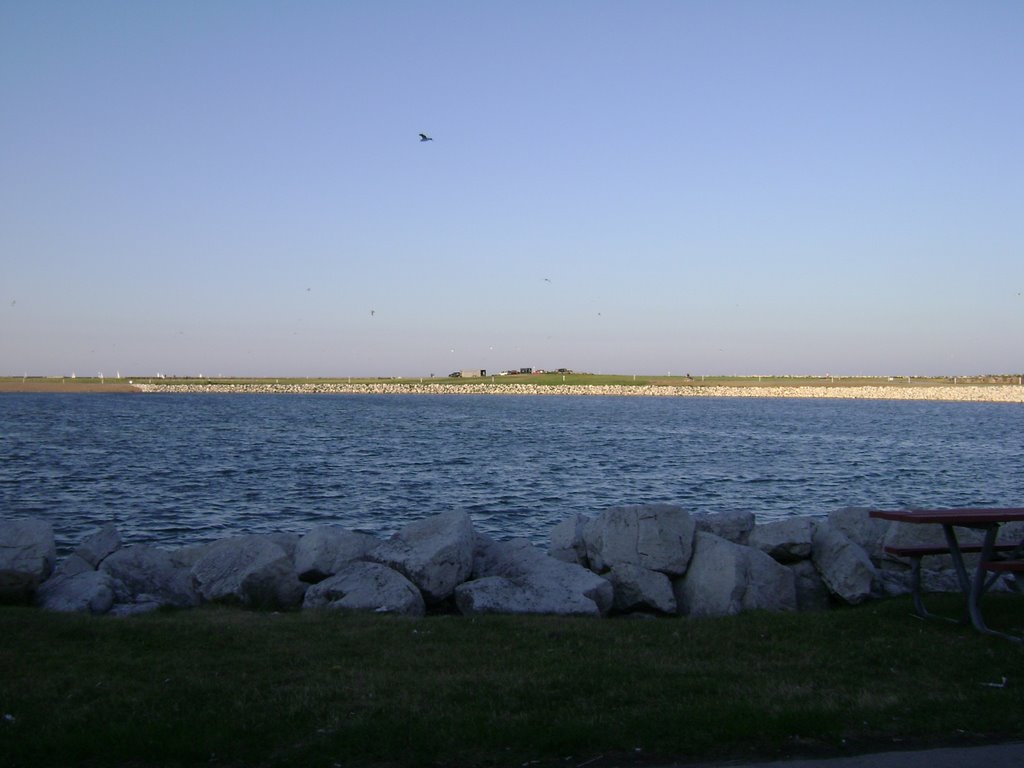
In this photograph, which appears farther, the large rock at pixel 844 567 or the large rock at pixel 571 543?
the large rock at pixel 571 543

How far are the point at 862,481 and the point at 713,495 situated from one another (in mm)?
7132

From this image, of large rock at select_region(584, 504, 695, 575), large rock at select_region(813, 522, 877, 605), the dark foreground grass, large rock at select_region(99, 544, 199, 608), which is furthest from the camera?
large rock at select_region(584, 504, 695, 575)

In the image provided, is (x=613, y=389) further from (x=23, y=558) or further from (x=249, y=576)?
(x=23, y=558)

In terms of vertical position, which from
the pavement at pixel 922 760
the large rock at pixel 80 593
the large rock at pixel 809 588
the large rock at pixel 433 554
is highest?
the large rock at pixel 433 554

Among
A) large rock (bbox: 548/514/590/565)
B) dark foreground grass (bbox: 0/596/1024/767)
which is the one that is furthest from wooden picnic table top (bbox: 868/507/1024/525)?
large rock (bbox: 548/514/590/565)

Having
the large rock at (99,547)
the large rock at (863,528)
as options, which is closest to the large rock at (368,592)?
the large rock at (99,547)

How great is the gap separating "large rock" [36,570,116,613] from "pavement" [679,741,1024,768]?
7.62m

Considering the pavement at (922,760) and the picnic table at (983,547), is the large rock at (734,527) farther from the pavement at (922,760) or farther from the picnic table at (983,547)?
the pavement at (922,760)

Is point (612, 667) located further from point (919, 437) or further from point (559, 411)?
point (559, 411)

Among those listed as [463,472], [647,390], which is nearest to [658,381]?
[647,390]

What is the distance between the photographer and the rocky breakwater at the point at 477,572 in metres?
11.0

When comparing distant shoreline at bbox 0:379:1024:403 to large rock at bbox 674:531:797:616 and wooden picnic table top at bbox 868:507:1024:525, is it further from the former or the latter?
wooden picnic table top at bbox 868:507:1024:525

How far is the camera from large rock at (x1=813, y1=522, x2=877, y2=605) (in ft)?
39.0

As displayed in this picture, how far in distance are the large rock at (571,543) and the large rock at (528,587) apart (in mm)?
1166
